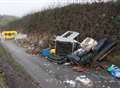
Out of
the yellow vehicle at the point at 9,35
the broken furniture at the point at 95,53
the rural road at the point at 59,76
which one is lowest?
the yellow vehicle at the point at 9,35

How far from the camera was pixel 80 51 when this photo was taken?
1212cm

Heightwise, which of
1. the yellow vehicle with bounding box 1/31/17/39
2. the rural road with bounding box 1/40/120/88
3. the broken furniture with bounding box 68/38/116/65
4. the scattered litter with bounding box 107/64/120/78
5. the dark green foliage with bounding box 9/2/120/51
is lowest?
the yellow vehicle with bounding box 1/31/17/39

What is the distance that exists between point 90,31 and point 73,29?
7.62ft

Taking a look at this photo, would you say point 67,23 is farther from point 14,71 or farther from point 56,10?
point 14,71

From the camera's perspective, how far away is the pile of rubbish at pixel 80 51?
11594 millimetres

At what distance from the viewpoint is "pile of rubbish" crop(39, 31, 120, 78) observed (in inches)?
456

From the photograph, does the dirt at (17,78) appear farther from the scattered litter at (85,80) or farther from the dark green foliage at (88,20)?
the dark green foliage at (88,20)

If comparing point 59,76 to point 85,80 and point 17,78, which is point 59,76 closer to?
point 85,80

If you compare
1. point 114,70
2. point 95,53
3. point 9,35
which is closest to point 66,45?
point 95,53

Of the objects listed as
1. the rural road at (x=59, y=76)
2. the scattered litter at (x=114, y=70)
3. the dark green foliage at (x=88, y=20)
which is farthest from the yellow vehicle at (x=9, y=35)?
the scattered litter at (x=114, y=70)

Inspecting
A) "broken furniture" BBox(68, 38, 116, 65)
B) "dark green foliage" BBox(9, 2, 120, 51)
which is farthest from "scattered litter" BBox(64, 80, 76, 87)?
"dark green foliage" BBox(9, 2, 120, 51)

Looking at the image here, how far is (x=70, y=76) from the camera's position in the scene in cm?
1013

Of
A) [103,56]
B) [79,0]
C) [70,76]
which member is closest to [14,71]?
[70,76]

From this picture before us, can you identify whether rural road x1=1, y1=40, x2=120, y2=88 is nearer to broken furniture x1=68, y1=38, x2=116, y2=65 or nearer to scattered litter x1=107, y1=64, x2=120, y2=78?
scattered litter x1=107, y1=64, x2=120, y2=78
